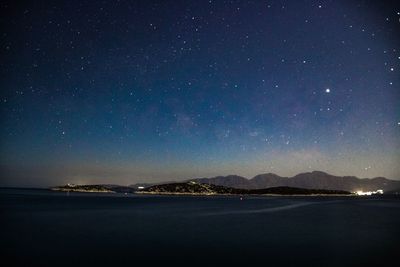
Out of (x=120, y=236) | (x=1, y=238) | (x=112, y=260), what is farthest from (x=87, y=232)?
(x=112, y=260)

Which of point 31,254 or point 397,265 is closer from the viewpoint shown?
point 397,265

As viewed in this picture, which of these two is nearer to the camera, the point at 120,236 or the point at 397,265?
the point at 397,265

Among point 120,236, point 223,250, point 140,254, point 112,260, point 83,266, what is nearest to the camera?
point 83,266

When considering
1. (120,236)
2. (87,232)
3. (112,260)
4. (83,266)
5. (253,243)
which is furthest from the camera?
(87,232)

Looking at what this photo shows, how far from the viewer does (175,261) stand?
20047 millimetres

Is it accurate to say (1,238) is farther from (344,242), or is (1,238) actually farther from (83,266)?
(344,242)

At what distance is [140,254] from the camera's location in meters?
21.5

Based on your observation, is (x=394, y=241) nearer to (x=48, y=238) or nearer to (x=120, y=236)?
(x=120, y=236)

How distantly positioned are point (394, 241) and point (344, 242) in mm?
4098

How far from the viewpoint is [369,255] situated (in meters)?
22.1

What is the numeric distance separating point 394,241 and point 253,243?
1170cm

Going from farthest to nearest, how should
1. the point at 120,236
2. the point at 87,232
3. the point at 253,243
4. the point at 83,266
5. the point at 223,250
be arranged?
the point at 87,232
the point at 120,236
the point at 253,243
the point at 223,250
the point at 83,266

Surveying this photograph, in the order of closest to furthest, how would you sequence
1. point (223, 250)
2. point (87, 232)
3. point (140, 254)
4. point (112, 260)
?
point (112, 260)
point (140, 254)
point (223, 250)
point (87, 232)

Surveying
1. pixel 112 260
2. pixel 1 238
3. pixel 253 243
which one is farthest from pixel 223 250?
pixel 1 238
